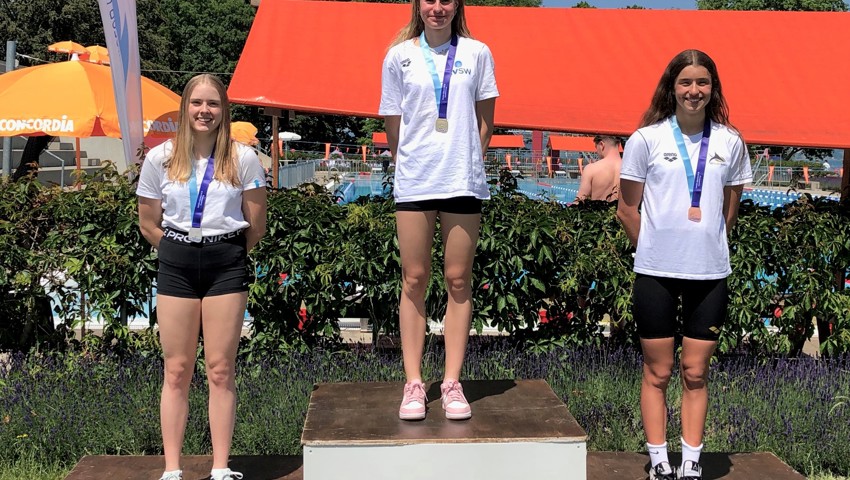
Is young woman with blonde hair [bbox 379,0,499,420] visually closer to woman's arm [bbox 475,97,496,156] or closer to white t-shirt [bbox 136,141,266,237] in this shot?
woman's arm [bbox 475,97,496,156]

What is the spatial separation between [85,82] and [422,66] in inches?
328

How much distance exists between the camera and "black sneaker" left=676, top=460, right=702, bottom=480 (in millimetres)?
Result: 3650

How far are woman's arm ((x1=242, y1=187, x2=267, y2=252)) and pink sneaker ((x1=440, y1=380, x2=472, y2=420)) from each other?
3.61 ft

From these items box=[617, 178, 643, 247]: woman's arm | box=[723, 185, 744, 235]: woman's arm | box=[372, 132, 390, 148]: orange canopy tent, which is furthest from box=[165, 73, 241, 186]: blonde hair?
box=[372, 132, 390, 148]: orange canopy tent

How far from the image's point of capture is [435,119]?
3.48m

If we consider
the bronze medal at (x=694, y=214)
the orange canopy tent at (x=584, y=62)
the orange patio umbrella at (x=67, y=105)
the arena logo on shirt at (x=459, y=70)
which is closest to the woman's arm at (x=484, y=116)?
the arena logo on shirt at (x=459, y=70)

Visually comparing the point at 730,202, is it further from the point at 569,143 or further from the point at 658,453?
the point at 569,143

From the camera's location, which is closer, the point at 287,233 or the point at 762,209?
the point at 287,233

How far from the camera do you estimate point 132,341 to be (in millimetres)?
5551

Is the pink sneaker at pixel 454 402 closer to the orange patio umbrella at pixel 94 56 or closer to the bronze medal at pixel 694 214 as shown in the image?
the bronze medal at pixel 694 214

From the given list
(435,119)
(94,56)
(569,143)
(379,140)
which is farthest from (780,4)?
(435,119)

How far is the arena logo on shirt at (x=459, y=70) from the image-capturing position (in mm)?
3500

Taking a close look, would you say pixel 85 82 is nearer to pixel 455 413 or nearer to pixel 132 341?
pixel 132 341

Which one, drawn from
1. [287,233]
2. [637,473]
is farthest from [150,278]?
[637,473]
